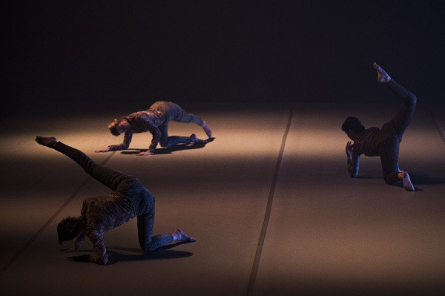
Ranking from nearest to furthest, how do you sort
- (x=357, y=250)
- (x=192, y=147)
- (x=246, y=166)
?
(x=357, y=250) < (x=246, y=166) < (x=192, y=147)

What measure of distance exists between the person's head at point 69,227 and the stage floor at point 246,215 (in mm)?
267

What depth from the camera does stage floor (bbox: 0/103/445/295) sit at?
595cm

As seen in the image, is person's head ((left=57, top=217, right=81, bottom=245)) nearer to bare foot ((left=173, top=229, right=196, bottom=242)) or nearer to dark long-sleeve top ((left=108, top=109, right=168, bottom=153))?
bare foot ((left=173, top=229, right=196, bottom=242))

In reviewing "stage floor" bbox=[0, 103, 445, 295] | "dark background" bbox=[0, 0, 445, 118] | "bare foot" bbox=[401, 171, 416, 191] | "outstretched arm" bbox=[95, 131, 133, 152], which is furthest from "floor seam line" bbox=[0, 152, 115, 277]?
"dark background" bbox=[0, 0, 445, 118]

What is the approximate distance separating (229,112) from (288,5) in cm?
212

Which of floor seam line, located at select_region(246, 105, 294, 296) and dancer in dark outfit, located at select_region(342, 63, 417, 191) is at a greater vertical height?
dancer in dark outfit, located at select_region(342, 63, 417, 191)

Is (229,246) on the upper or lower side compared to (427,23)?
lower

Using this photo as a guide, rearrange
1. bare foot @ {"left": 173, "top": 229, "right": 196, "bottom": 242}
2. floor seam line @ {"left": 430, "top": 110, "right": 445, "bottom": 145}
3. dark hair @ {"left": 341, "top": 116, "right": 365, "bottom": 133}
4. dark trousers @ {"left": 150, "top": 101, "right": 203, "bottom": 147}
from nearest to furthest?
bare foot @ {"left": 173, "top": 229, "right": 196, "bottom": 242} → dark hair @ {"left": 341, "top": 116, "right": 365, "bottom": 133} → dark trousers @ {"left": 150, "top": 101, "right": 203, "bottom": 147} → floor seam line @ {"left": 430, "top": 110, "right": 445, "bottom": 145}

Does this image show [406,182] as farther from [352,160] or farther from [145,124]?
[145,124]

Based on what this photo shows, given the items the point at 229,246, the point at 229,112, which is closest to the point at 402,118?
the point at 229,246

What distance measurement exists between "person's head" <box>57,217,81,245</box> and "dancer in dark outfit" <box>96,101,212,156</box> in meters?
3.00

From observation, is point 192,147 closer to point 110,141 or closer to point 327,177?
point 110,141

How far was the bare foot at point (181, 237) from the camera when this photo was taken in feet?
21.8

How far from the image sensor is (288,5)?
13.1 m
